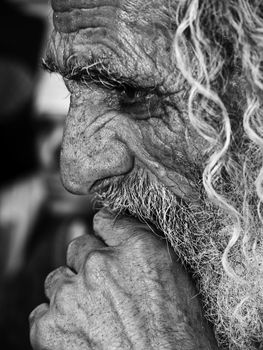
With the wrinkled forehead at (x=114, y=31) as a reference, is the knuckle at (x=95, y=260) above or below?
below

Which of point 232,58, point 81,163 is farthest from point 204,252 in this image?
point 232,58

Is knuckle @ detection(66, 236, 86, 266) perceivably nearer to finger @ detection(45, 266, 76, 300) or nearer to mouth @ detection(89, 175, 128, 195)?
finger @ detection(45, 266, 76, 300)

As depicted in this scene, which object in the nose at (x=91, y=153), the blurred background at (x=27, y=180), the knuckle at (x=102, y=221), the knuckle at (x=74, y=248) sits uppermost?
the nose at (x=91, y=153)

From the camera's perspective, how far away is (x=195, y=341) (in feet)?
7.02

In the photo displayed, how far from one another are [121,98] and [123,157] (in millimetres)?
156

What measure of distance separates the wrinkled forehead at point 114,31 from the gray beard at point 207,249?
0.32 meters

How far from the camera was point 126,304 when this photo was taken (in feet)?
7.11

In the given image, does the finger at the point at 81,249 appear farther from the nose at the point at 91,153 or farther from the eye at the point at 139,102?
the eye at the point at 139,102

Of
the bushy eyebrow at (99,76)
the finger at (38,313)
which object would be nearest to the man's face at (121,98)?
the bushy eyebrow at (99,76)

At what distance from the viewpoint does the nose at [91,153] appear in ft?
7.12

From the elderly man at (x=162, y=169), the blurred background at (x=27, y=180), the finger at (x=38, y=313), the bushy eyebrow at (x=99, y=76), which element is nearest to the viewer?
the elderly man at (x=162, y=169)

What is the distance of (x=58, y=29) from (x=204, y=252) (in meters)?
0.72

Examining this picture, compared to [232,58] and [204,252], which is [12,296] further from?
[232,58]

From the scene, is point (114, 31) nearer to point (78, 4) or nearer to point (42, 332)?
point (78, 4)
